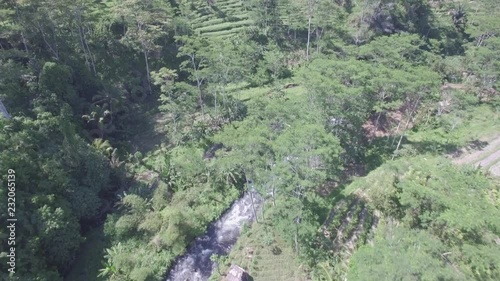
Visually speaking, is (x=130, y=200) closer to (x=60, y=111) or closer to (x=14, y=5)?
(x=60, y=111)

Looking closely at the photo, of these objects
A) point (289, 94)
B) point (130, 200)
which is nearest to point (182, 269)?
point (130, 200)

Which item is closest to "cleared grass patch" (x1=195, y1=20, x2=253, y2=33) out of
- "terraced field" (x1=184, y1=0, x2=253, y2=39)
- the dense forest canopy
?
"terraced field" (x1=184, y1=0, x2=253, y2=39)

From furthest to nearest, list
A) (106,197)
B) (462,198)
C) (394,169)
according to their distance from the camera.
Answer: (106,197) → (394,169) → (462,198)

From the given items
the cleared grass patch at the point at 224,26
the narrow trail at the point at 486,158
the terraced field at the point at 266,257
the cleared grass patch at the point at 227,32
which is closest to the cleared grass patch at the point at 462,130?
the narrow trail at the point at 486,158

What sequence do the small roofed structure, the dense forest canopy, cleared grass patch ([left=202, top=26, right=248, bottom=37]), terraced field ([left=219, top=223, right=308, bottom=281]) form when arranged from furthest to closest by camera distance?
1. cleared grass patch ([left=202, top=26, right=248, bottom=37])
2. terraced field ([left=219, top=223, right=308, bottom=281])
3. the small roofed structure
4. the dense forest canopy

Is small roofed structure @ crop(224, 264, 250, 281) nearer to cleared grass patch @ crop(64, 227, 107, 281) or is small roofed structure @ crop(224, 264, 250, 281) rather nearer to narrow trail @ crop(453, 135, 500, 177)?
cleared grass patch @ crop(64, 227, 107, 281)

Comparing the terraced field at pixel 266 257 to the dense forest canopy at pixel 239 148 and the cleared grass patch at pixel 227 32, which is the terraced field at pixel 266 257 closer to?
the dense forest canopy at pixel 239 148
